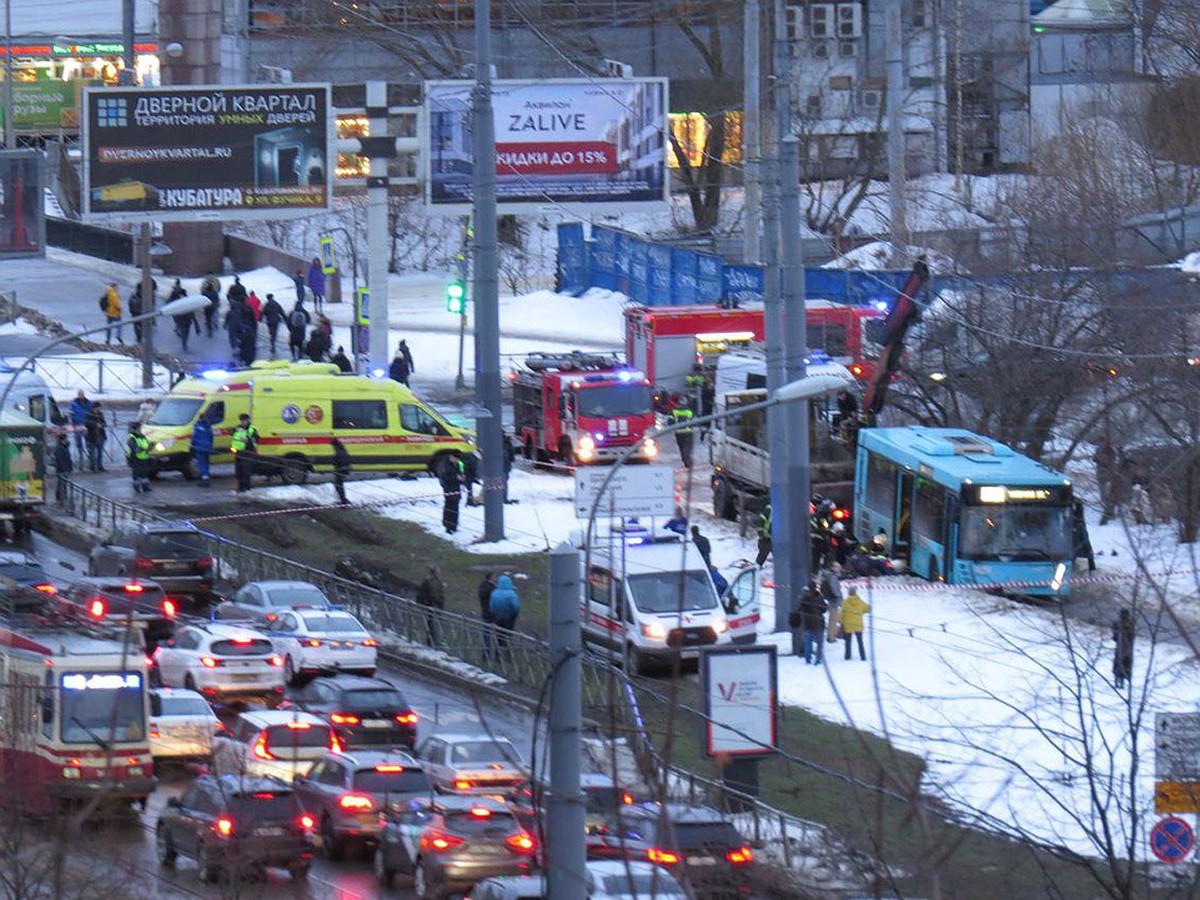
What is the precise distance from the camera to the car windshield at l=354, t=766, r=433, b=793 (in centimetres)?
2264

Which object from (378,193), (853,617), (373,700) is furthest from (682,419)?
(373,700)

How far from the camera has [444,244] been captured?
80000mm

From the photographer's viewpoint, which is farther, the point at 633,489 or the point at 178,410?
the point at 178,410

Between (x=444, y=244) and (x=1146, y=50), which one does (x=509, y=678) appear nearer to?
(x=1146, y=50)

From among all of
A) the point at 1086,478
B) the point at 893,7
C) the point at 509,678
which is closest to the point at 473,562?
the point at 509,678

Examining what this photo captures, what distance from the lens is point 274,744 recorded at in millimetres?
24844

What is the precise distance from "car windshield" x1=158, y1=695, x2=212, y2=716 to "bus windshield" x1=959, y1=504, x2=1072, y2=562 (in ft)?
46.5

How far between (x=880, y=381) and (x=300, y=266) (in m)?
28.7

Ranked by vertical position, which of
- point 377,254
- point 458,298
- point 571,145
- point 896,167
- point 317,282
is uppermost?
point 571,145

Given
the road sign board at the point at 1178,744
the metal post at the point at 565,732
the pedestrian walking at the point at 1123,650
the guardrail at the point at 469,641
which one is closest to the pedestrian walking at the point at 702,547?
the guardrail at the point at 469,641

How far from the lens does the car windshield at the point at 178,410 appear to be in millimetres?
43562

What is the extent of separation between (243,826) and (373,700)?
5.91 meters

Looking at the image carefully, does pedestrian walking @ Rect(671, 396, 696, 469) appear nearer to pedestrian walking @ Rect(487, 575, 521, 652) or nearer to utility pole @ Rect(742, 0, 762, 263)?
utility pole @ Rect(742, 0, 762, 263)

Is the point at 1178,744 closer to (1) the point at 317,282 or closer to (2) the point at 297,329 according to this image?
(2) the point at 297,329
